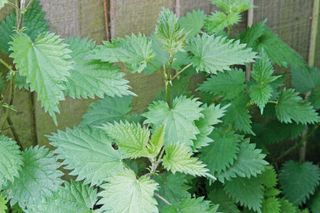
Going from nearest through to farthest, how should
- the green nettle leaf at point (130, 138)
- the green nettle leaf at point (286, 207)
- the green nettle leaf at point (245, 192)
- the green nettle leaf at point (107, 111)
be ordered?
the green nettle leaf at point (130, 138) < the green nettle leaf at point (107, 111) < the green nettle leaf at point (245, 192) < the green nettle leaf at point (286, 207)

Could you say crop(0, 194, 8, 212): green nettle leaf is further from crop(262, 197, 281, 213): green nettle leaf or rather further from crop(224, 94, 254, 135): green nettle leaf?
crop(262, 197, 281, 213): green nettle leaf

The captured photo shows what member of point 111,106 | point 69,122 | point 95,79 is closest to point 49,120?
point 69,122

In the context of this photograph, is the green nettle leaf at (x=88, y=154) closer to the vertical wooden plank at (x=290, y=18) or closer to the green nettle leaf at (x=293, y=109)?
the green nettle leaf at (x=293, y=109)

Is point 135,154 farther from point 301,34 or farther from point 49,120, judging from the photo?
point 301,34

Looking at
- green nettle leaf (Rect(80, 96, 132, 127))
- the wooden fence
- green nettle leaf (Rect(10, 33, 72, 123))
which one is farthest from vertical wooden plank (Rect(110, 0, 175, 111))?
green nettle leaf (Rect(10, 33, 72, 123))

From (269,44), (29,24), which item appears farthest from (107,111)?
(269,44)

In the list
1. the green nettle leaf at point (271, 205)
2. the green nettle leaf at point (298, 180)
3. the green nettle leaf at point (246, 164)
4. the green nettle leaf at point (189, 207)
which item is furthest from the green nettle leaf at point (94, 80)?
the green nettle leaf at point (298, 180)
